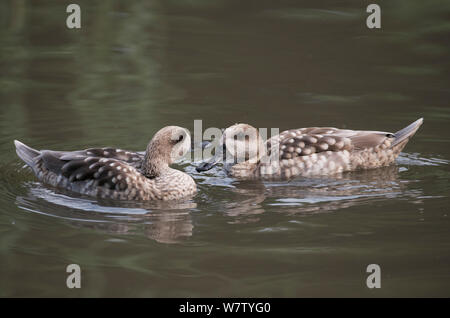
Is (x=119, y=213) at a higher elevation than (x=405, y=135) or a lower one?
lower

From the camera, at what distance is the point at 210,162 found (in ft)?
32.4

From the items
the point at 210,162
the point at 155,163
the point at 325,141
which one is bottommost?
the point at 210,162

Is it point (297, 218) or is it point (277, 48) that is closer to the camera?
point (297, 218)

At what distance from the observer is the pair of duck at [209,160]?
880 cm

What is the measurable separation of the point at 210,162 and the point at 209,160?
90 millimetres

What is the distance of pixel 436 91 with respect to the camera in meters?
12.3

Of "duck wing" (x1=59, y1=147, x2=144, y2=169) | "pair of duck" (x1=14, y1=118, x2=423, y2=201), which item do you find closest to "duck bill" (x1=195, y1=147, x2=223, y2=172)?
"pair of duck" (x1=14, y1=118, x2=423, y2=201)

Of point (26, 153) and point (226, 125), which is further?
point (226, 125)

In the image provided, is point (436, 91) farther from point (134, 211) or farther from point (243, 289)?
point (243, 289)

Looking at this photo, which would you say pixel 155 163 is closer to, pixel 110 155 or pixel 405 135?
pixel 110 155

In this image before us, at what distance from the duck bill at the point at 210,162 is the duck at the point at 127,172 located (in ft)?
2.08

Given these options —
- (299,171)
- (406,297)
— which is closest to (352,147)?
(299,171)

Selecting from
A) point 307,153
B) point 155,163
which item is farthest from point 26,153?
point 307,153
